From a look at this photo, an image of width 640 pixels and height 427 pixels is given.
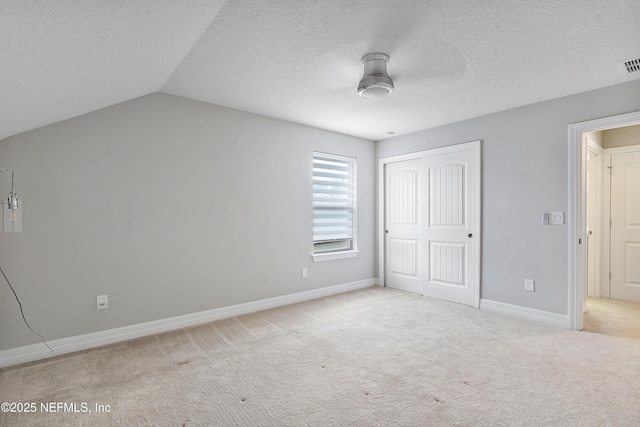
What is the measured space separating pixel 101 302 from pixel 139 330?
444 mm

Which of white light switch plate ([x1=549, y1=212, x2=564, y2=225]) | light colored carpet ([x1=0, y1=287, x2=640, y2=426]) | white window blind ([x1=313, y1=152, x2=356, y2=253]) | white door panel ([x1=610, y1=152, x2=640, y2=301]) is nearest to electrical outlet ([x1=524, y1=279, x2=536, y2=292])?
light colored carpet ([x1=0, y1=287, x2=640, y2=426])

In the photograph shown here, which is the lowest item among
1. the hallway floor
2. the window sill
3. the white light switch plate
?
the hallway floor

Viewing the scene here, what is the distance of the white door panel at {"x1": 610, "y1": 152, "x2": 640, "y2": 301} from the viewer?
4.18 meters

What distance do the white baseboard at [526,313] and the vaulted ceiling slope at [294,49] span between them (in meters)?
2.40

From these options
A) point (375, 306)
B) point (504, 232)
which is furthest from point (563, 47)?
point (375, 306)

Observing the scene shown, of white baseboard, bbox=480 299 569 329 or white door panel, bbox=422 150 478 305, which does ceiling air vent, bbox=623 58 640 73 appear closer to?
white door panel, bbox=422 150 478 305

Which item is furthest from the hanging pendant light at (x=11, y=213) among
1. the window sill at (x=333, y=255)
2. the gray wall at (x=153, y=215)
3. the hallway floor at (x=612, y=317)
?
the hallway floor at (x=612, y=317)

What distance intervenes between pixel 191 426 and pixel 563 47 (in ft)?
11.8

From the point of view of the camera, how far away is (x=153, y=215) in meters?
3.10

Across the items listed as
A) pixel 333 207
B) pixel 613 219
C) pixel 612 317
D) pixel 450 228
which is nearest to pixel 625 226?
pixel 613 219

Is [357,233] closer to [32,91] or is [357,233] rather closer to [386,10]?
[386,10]

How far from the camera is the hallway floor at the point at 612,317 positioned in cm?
318

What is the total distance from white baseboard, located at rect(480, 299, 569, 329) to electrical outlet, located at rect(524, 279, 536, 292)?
225 mm

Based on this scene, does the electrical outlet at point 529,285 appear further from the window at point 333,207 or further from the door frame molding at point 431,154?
the window at point 333,207
